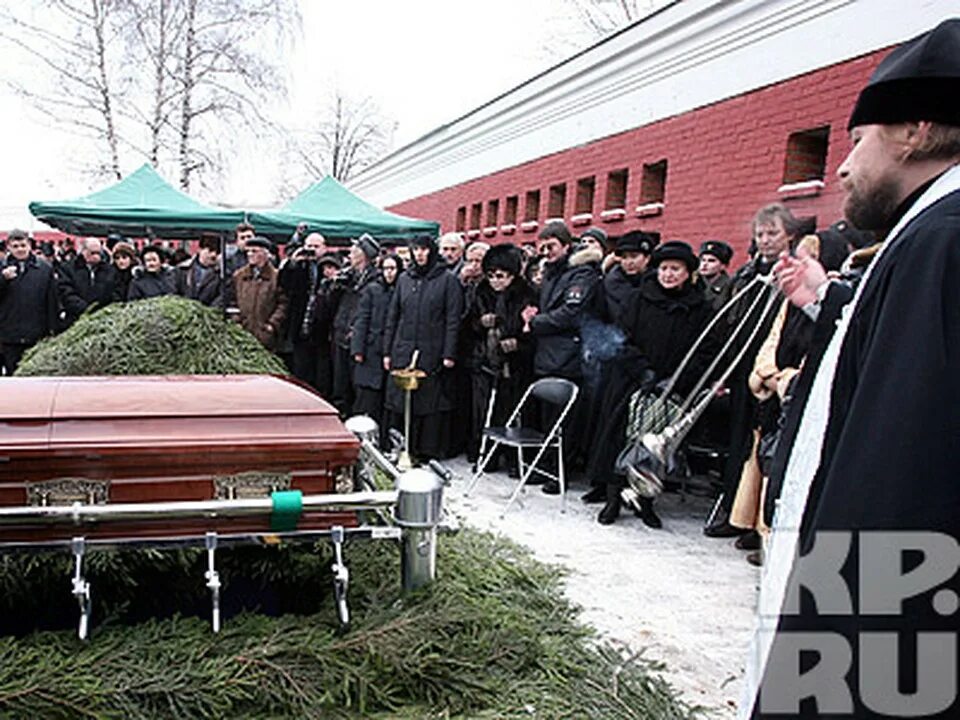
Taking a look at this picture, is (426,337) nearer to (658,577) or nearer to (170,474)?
(658,577)

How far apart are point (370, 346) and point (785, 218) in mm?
3398

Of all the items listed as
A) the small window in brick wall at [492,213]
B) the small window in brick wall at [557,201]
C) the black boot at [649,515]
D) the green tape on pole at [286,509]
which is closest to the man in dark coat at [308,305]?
the black boot at [649,515]

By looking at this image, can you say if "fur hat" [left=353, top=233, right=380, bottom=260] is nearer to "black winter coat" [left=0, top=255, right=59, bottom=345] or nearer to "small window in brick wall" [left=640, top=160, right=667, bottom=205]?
"black winter coat" [left=0, top=255, right=59, bottom=345]

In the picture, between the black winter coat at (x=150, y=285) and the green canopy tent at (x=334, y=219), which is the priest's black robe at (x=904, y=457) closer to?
the black winter coat at (x=150, y=285)

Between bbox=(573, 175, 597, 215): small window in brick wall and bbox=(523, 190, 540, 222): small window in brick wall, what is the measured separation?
160 centimetres

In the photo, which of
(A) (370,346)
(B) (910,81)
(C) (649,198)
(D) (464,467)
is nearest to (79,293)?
(A) (370,346)

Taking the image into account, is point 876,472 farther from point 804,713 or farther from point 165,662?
point 165,662

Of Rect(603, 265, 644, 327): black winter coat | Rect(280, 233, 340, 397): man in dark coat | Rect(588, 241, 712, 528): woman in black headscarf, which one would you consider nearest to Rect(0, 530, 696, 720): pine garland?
Rect(588, 241, 712, 528): woman in black headscarf

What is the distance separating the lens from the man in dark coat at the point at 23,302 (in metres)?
7.54

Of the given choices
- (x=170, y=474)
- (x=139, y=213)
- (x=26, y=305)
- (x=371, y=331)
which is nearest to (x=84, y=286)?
(x=26, y=305)

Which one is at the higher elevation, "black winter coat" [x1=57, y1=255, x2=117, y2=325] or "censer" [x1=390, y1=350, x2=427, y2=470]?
"black winter coat" [x1=57, y1=255, x2=117, y2=325]

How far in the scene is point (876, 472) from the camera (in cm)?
100

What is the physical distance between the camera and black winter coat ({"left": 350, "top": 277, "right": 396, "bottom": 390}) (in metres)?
6.47

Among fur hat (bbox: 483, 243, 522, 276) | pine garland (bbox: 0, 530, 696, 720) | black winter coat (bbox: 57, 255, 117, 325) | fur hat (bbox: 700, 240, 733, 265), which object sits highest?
fur hat (bbox: 700, 240, 733, 265)
